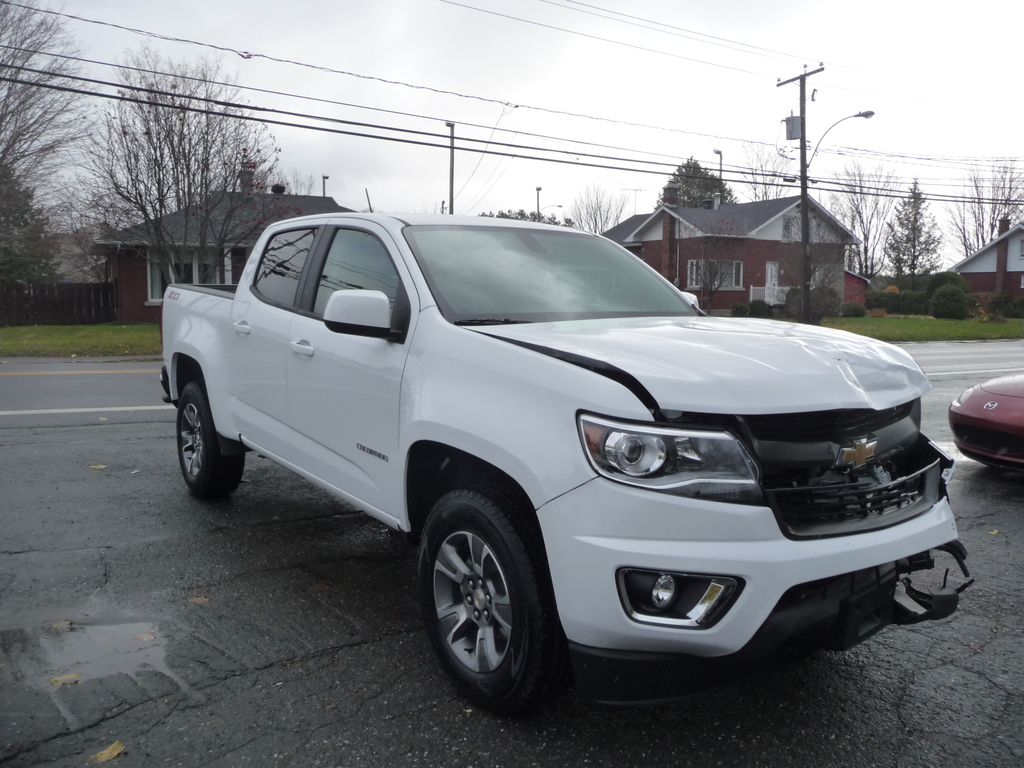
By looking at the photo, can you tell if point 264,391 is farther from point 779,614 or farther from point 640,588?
point 779,614

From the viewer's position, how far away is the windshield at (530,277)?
3729mm

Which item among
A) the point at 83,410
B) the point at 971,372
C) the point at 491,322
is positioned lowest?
the point at 971,372

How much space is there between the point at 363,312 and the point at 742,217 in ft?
156

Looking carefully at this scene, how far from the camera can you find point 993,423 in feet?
20.6

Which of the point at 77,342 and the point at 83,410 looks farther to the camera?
the point at 77,342

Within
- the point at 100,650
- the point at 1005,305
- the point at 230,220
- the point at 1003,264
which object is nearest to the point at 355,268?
the point at 100,650

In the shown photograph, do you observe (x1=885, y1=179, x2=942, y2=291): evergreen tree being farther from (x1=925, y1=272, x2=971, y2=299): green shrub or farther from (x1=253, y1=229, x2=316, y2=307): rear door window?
(x1=253, y1=229, x2=316, y2=307): rear door window

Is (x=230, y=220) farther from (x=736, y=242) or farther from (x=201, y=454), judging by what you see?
(x=736, y=242)

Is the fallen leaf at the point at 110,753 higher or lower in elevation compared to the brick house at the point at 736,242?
lower

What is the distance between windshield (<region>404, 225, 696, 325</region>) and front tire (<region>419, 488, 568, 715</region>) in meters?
0.87

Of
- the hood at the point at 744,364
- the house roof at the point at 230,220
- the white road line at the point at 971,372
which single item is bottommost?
the white road line at the point at 971,372

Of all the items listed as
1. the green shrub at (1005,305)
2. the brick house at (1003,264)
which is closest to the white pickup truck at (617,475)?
the green shrub at (1005,305)

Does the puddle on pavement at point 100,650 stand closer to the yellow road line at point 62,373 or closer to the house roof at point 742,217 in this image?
the yellow road line at point 62,373

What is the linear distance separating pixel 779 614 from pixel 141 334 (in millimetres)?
24489
